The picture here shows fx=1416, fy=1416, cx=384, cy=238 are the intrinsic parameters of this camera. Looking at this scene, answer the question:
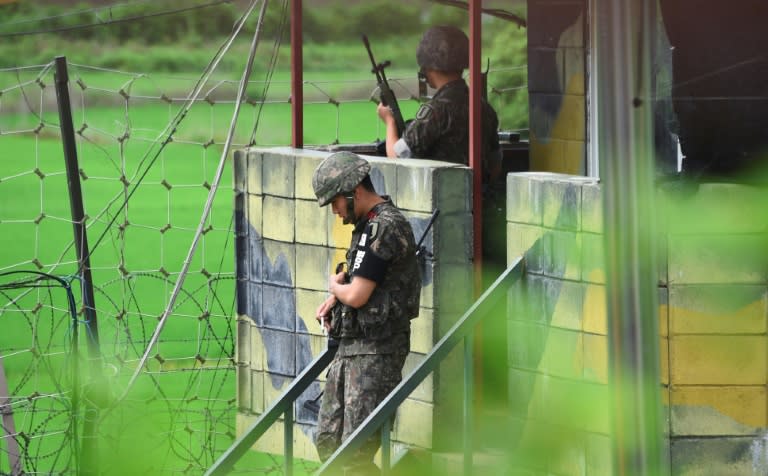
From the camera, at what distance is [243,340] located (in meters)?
7.49

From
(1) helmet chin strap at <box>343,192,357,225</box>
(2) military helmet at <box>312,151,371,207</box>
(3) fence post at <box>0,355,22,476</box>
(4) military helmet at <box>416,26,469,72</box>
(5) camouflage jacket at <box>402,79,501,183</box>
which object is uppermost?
(4) military helmet at <box>416,26,469,72</box>

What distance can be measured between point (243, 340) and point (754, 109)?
2.87 m

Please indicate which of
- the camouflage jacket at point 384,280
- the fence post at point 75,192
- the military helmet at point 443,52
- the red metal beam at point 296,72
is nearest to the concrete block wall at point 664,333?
the camouflage jacket at point 384,280

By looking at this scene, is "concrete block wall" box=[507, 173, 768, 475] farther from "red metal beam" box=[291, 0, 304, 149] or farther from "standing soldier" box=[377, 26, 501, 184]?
"red metal beam" box=[291, 0, 304, 149]

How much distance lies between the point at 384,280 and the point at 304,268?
1.60m

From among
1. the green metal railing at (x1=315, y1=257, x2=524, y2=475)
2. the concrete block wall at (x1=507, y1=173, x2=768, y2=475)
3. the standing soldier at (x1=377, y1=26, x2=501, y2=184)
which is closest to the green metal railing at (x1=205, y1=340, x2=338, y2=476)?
the green metal railing at (x1=315, y1=257, x2=524, y2=475)

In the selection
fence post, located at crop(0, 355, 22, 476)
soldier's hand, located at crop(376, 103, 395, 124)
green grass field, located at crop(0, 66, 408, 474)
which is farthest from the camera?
soldier's hand, located at crop(376, 103, 395, 124)

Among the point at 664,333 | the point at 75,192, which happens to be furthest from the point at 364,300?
the point at 75,192

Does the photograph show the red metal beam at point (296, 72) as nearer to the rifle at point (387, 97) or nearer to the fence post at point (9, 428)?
the rifle at point (387, 97)

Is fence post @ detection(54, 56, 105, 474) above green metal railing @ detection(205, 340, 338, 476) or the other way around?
above

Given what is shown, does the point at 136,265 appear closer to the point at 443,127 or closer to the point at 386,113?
the point at 386,113

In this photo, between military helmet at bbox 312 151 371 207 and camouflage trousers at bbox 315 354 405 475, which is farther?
camouflage trousers at bbox 315 354 405 475

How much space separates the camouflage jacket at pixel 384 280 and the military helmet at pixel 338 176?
Result: 5.8 inches

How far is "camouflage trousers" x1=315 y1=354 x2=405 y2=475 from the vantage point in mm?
5484
